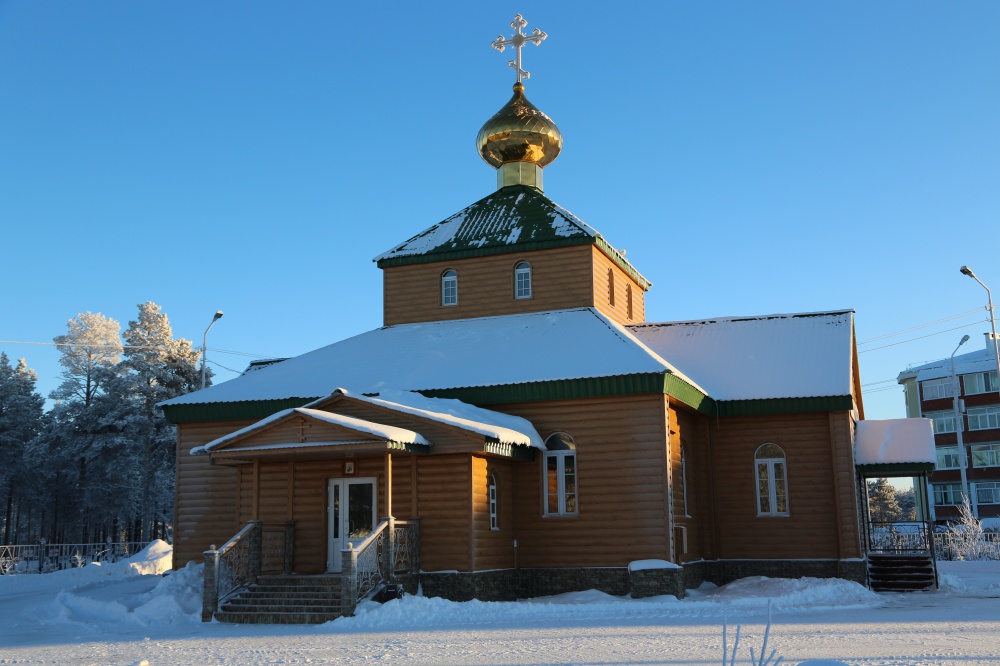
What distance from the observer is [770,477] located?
768 inches

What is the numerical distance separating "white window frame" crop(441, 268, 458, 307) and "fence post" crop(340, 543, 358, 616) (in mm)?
8560

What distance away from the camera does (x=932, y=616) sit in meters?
13.7

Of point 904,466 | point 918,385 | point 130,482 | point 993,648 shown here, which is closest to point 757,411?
point 904,466

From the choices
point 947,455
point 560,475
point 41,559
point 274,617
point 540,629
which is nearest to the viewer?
point 540,629

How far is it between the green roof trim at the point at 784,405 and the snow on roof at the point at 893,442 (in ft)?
5.31

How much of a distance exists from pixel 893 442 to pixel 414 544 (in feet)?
31.7

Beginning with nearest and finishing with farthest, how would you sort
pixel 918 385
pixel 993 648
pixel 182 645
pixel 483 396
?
pixel 993 648 → pixel 182 645 → pixel 483 396 → pixel 918 385

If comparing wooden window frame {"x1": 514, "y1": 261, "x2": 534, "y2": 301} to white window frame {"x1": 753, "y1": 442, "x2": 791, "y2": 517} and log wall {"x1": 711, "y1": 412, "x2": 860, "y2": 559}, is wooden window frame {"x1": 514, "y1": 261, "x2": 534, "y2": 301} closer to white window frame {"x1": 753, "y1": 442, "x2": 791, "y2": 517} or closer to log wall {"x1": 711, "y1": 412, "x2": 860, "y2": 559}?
log wall {"x1": 711, "y1": 412, "x2": 860, "y2": 559}

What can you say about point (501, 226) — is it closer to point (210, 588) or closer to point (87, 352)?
point (210, 588)

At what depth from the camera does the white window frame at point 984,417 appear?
173 ft

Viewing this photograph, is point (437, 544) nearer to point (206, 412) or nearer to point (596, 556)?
point (596, 556)

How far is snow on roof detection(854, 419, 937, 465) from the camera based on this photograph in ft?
64.5

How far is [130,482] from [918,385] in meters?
40.7

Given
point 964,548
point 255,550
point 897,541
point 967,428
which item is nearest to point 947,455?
point 967,428
